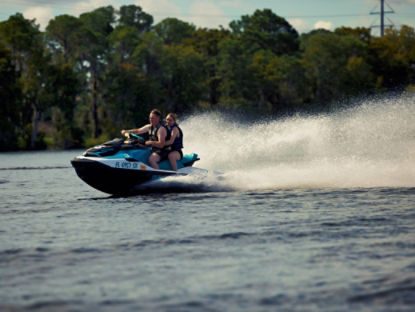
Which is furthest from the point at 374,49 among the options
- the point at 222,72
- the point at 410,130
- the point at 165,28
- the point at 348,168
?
the point at 348,168

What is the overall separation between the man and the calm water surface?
52.0 inches

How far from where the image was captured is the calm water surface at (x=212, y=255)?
20.0 feet

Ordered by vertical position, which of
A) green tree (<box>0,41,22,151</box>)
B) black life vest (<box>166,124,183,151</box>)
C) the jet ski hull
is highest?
green tree (<box>0,41,22,151</box>)

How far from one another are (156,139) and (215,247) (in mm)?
6668

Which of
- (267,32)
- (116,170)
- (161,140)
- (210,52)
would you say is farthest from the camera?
(267,32)

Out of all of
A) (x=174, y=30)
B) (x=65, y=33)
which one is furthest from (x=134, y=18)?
(x=65, y=33)

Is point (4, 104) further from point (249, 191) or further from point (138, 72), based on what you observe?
point (249, 191)

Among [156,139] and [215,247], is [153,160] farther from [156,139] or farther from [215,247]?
[215,247]

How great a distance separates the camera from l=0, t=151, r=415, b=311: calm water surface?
6.10m

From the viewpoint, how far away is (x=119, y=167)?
14.1 m

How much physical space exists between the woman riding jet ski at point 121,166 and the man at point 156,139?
28 mm

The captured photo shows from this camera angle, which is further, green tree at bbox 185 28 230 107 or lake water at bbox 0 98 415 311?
green tree at bbox 185 28 230 107

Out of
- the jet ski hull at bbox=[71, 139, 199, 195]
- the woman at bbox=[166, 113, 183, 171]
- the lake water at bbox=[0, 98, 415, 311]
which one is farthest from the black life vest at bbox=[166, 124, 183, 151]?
the lake water at bbox=[0, 98, 415, 311]

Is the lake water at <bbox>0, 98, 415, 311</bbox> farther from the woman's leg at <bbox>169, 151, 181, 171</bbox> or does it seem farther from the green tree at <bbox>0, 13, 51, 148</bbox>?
the green tree at <bbox>0, 13, 51, 148</bbox>
